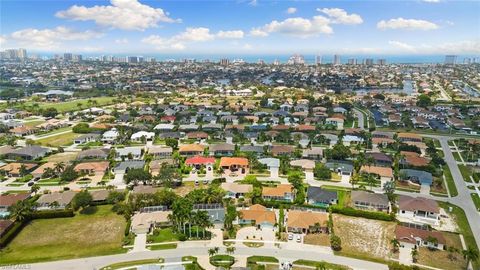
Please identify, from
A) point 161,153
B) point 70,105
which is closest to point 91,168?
point 161,153

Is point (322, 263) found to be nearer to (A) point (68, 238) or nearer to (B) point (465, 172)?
(A) point (68, 238)

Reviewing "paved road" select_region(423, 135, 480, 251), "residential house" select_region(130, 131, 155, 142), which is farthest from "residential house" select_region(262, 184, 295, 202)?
"residential house" select_region(130, 131, 155, 142)

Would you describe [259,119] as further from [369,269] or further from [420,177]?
[369,269]

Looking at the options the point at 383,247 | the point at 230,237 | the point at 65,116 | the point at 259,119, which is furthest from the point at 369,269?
the point at 65,116

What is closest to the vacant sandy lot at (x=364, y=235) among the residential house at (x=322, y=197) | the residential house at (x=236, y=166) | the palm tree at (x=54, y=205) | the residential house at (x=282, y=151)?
the residential house at (x=322, y=197)

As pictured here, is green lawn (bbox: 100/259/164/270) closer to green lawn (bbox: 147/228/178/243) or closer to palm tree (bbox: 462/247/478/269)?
green lawn (bbox: 147/228/178/243)

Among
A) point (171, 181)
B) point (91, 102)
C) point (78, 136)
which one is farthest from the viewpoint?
point (91, 102)

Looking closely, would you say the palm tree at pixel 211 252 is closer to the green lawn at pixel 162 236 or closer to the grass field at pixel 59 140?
the green lawn at pixel 162 236
